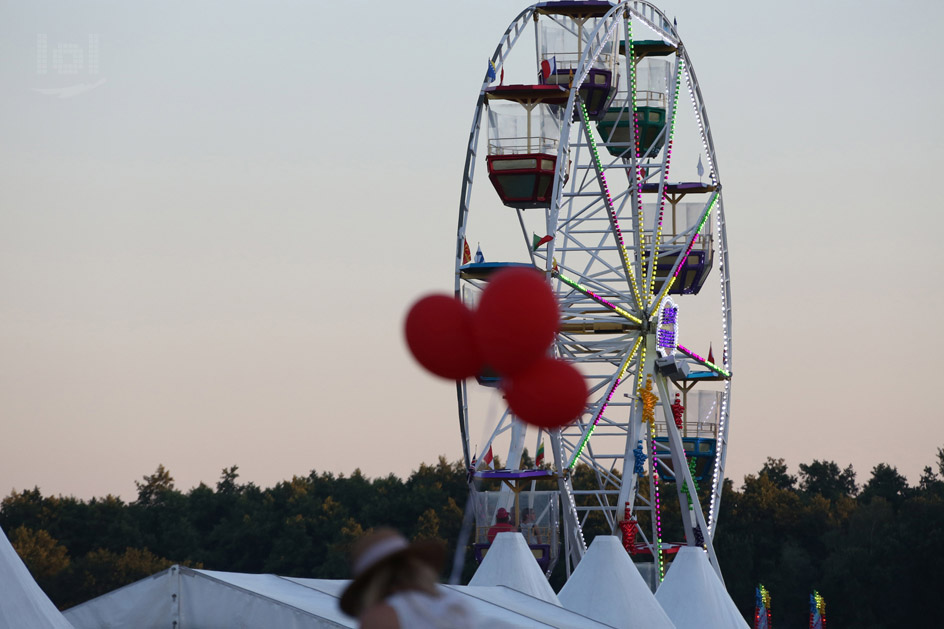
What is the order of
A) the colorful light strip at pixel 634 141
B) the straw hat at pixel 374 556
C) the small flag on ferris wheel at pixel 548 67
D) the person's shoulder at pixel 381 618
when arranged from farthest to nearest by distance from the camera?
the small flag on ferris wheel at pixel 548 67 → the colorful light strip at pixel 634 141 → the straw hat at pixel 374 556 → the person's shoulder at pixel 381 618

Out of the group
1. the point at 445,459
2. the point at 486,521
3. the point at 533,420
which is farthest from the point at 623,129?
the point at 445,459

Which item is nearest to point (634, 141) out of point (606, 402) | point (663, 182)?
point (663, 182)

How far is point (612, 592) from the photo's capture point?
19453 mm

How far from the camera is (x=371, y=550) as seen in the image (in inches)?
198

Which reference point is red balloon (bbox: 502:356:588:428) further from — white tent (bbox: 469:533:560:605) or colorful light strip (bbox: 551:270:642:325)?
colorful light strip (bbox: 551:270:642:325)

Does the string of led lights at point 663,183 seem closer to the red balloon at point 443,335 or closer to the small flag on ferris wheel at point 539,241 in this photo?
the small flag on ferris wheel at point 539,241

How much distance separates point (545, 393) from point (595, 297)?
19.8 m

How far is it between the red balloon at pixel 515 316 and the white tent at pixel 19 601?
151 inches

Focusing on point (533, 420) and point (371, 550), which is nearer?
point (371, 550)

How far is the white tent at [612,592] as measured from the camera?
19094 mm

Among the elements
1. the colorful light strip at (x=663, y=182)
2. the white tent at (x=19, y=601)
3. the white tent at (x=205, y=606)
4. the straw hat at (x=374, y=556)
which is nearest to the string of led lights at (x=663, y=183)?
the colorful light strip at (x=663, y=182)

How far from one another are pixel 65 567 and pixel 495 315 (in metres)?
50.8

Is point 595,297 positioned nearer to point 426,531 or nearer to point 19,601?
point 19,601

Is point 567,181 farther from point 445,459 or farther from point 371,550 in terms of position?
point 445,459
